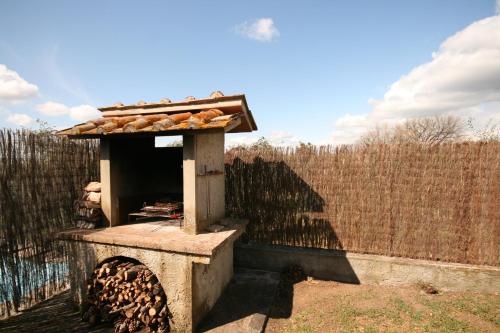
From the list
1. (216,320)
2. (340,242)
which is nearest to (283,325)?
(216,320)

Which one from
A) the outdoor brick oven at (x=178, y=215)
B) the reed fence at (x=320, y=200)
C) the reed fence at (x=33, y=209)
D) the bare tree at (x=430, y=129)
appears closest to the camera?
the outdoor brick oven at (x=178, y=215)

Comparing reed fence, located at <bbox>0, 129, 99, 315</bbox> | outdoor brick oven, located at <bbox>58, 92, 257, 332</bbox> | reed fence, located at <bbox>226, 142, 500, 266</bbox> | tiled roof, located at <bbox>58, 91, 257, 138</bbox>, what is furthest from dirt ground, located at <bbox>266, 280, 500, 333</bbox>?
reed fence, located at <bbox>0, 129, 99, 315</bbox>

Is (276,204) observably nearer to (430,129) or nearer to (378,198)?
(378,198)

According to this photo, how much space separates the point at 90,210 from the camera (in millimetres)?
4719

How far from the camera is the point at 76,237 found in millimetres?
4309

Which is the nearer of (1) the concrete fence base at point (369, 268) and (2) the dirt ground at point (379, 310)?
(2) the dirt ground at point (379, 310)

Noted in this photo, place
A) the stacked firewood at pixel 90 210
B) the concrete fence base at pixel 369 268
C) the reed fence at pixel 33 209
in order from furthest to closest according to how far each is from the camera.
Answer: the concrete fence base at pixel 369 268 < the stacked firewood at pixel 90 210 < the reed fence at pixel 33 209

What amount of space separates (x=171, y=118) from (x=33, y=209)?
3.26m

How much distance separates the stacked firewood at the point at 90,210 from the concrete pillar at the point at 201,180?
6.14 feet

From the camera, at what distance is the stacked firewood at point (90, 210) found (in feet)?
15.5

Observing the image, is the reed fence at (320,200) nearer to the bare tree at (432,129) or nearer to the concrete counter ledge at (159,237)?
the concrete counter ledge at (159,237)

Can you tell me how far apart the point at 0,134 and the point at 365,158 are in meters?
7.14

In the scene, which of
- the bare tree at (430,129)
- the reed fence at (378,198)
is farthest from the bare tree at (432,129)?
the reed fence at (378,198)

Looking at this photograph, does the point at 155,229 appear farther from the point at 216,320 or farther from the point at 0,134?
the point at 0,134
